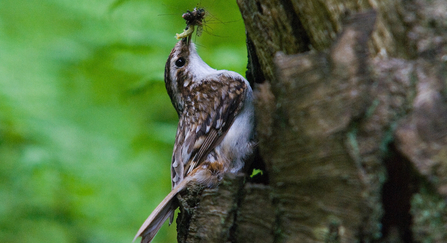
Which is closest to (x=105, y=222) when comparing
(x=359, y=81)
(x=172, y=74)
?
(x=172, y=74)

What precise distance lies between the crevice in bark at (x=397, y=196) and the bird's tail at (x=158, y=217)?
60.5 inches

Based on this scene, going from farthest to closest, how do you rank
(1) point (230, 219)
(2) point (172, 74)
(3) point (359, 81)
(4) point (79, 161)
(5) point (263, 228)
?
(2) point (172, 74) < (4) point (79, 161) < (1) point (230, 219) < (5) point (263, 228) < (3) point (359, 81)

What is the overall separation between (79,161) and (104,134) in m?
0.39

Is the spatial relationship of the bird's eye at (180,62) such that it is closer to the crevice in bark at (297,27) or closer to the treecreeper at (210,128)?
the treecreeper at (210,128)

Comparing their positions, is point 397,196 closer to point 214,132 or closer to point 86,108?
point 214,132

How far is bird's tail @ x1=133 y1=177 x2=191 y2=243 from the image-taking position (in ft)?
8.70

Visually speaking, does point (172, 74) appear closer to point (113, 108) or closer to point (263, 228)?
point (113, 108)

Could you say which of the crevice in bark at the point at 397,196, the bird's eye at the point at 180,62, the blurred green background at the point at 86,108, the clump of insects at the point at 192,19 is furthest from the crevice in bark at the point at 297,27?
the bird's eye at the point at 180,62

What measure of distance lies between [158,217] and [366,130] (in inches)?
69.0

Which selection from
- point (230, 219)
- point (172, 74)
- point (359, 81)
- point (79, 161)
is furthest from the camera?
point (172, 74)

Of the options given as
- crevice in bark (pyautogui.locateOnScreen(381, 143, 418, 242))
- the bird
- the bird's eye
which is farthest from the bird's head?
crevice in bark (pyautogui.locateOnScreen(381, 143, 418, 242))

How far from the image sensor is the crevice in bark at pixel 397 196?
1495 millimetres

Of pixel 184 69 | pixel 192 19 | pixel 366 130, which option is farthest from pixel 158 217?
pixel 192 19

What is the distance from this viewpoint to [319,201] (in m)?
1.56
